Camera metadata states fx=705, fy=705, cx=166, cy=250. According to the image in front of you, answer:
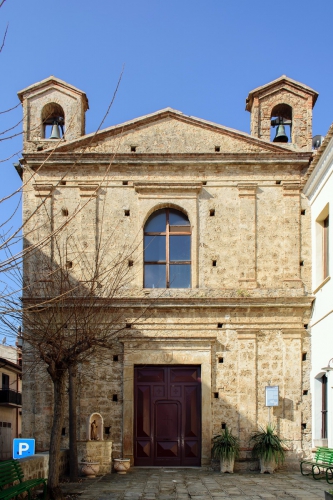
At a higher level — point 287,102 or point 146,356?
point 287,102

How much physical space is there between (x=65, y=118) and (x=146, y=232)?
352 cm

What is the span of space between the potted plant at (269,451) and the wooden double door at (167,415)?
149cm

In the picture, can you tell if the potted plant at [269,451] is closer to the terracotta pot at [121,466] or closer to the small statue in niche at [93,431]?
the terracotta pot at [121,466]

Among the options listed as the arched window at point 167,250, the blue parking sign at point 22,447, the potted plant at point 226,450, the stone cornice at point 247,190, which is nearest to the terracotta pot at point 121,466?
the blue parking sign at point 22,447

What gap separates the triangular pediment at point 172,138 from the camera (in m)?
17.4

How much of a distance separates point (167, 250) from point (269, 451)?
5219 mm

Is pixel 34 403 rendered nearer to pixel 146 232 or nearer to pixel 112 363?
pixel 112 363

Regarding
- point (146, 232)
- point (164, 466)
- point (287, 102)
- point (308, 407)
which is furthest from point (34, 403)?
point (287, 102)

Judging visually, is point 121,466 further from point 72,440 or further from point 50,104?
point 50,104

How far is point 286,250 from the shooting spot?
663 inches

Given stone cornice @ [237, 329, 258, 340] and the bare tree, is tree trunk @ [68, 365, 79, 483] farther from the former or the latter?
stone cornice @ [237, 329, 258, 340]

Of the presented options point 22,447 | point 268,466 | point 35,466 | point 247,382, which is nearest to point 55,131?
point 22,447

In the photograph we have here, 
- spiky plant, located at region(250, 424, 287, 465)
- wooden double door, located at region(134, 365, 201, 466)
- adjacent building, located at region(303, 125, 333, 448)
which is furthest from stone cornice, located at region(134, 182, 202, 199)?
spiky plant, located at region(250, 424, 287, 465)

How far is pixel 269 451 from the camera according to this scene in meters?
15.3
